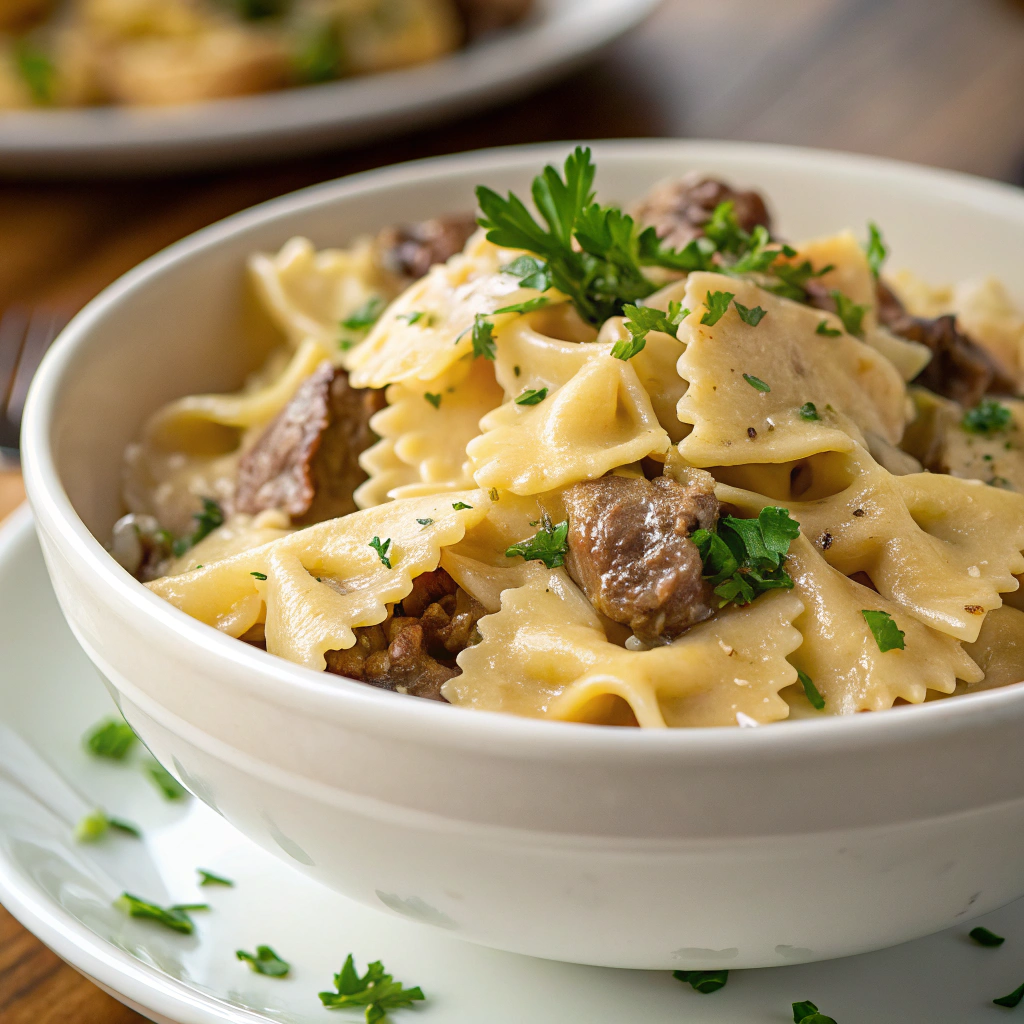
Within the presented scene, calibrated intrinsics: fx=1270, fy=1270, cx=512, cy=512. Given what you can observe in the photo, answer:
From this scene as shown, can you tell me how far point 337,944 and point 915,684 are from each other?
45.5 inches

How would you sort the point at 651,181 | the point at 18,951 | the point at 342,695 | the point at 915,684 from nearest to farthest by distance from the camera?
the point at 342,695
the point at 915,684
the point at 18,951
the point at 651,181

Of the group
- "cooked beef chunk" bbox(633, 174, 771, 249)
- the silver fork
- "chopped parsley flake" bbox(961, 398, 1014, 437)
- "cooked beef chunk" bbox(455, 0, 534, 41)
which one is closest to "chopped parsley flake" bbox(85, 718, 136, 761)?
the silver fork

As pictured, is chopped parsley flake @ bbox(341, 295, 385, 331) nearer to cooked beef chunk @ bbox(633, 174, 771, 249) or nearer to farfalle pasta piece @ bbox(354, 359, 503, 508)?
farfalle pasta piece @ bbox(354, 359, 503, 508)

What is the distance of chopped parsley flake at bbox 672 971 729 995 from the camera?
2.19m

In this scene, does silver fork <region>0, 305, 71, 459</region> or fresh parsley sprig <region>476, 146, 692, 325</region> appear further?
silver fork <region>0, 305, 71, 459</region>

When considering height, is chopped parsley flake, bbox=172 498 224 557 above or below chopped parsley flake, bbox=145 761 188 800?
above

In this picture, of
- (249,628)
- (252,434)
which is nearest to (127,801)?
(249,628)

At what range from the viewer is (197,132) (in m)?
5.56

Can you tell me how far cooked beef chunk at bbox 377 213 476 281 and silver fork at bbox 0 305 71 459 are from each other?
127 cm

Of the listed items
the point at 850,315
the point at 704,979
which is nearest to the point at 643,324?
the point at 850,315

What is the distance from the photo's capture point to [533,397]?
2598 mm

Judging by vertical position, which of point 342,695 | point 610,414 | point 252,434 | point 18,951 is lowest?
point 18,951

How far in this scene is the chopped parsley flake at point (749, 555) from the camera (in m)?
2.23

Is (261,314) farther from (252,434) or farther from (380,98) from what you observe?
(380,98)
